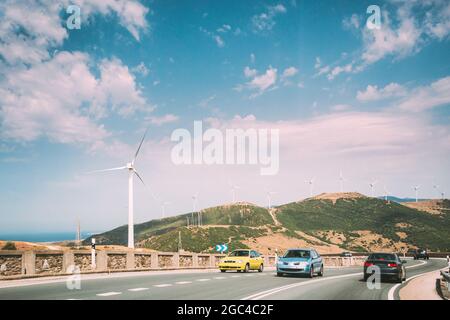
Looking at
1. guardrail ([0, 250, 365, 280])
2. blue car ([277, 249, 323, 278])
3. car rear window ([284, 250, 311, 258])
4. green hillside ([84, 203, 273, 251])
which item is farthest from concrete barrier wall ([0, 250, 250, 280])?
green hillside ([84, 203, 273, 251])

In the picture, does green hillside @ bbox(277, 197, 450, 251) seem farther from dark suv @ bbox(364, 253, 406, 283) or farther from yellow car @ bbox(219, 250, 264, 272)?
dark suv @ bbox(364, 253, 406, 283)

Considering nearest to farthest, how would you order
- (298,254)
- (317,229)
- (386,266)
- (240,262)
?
1. (386,266)
2. (298,254)
3. (240,262)
4. (317,229)

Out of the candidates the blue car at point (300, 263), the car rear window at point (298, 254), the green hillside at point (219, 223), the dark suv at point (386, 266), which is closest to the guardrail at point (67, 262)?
the blue car at point (300, 263)

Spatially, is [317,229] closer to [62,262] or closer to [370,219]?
[370,219]

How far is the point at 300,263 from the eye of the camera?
25.1 metres

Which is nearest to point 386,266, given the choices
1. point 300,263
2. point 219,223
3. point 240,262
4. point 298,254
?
point 300,263

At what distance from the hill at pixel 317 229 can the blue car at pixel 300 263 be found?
6236cm

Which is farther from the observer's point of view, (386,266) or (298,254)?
(298,254)

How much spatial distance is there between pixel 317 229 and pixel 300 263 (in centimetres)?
13204

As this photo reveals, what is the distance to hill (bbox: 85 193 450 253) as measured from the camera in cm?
11400

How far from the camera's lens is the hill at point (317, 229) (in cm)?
11400
